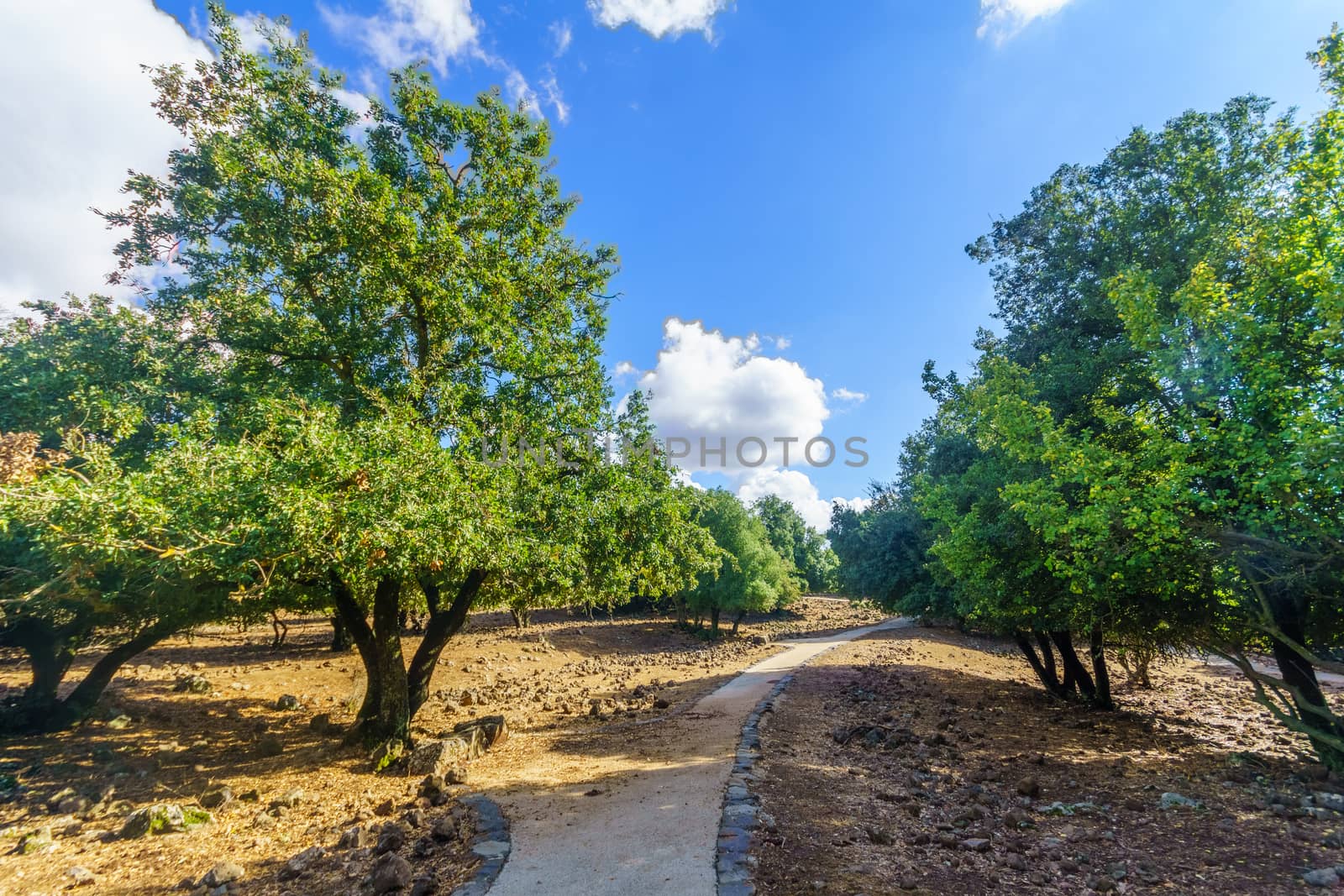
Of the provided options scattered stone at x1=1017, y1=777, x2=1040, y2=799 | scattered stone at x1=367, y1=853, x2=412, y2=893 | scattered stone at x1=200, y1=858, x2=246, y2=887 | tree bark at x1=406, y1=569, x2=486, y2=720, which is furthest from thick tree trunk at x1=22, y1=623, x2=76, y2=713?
scattered stone at x1=1017, y1=777, x2=1040, y2=799

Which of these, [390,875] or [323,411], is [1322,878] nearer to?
[390,875]

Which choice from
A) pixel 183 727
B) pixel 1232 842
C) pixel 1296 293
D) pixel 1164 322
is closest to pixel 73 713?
pixel 183 727

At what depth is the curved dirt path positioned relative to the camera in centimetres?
518

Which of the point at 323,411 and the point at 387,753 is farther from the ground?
the point at 323,411

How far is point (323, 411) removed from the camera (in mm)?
7551

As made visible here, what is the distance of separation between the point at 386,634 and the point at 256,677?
11841mm

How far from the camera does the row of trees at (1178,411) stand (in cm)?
706

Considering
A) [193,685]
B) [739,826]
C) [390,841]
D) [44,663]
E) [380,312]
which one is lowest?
[390,841]

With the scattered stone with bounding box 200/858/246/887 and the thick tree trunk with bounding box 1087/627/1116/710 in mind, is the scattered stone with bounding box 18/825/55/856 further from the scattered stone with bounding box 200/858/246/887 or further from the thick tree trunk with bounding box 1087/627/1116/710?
the thick tree trunk with bounding box 1087/627/1116/710

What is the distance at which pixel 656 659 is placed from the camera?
1067 inches

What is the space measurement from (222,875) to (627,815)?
14.7 ft

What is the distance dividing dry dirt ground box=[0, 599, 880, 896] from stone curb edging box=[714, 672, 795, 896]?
2311 millimetres

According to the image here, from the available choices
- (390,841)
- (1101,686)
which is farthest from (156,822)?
(1101,686)

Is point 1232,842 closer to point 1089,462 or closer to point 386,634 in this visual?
point 1089,462
